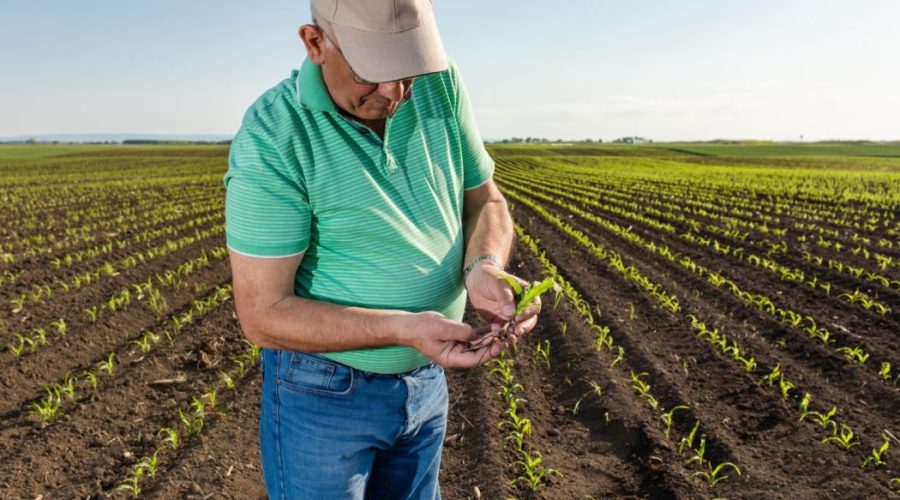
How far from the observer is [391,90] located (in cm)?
148

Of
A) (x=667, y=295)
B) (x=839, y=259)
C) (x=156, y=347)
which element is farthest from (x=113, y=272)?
(x=839, y=259)

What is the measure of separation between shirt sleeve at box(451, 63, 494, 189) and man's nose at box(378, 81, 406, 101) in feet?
1.05

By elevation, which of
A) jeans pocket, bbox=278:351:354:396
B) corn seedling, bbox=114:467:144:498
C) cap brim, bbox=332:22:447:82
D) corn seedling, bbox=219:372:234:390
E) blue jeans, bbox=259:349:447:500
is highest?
cap brim, bbox=332:22:447:82

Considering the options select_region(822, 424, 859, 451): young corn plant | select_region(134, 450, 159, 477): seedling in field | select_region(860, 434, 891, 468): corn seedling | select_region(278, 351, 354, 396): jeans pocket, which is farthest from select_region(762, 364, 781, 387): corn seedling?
select_region(134, 450, 159, 477): seedling in field

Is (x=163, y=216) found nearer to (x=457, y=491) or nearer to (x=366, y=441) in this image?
(x=457, y=491)

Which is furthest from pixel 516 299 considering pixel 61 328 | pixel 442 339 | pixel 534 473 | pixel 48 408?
pixel 61 328

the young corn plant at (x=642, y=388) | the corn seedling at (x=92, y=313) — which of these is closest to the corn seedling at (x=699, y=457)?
the young corn plant at (x=642, y=388)

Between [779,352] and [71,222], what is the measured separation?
43.1 ft

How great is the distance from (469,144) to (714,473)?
2.75m

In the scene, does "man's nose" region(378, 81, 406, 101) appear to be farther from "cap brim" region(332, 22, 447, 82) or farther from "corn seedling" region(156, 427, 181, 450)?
"corn seedling" region(156, 427, 181, 450)

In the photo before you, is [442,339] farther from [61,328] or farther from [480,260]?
[61,328]

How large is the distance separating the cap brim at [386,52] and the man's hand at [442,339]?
1.85 ft

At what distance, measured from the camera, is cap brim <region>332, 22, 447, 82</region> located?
138 centimetres

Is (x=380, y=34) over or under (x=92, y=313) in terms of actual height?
over
